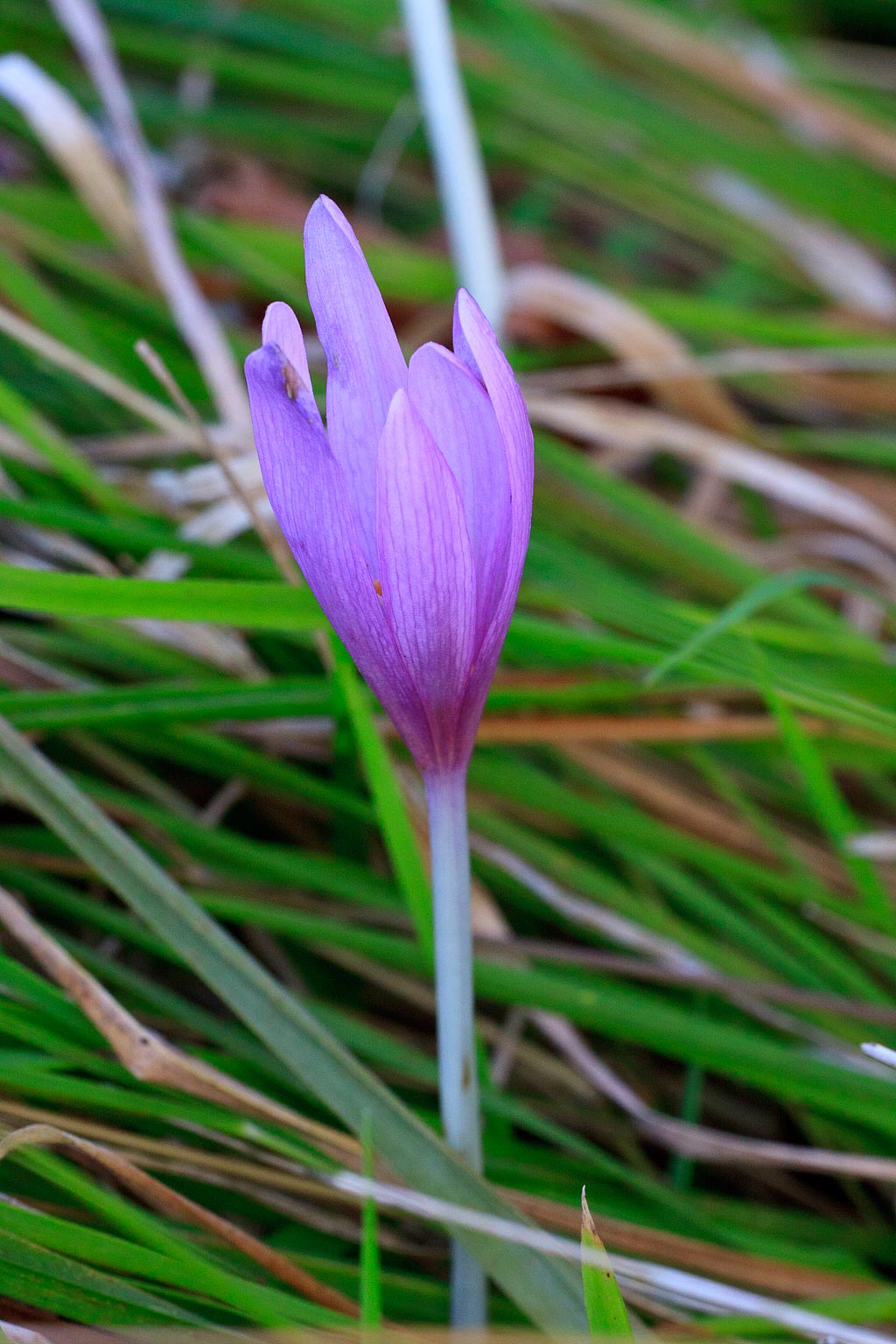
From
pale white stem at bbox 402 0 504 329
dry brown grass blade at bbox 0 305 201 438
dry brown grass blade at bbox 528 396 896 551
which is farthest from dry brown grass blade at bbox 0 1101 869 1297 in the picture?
pale white stem at bbox 402 0 504 329

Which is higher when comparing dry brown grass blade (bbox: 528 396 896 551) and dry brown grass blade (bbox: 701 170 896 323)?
dry brown grass blade (bbox: 701 170 896 323)

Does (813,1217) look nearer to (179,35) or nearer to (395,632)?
(395,632)

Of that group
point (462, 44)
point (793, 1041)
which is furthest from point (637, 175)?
point (793, 1041)

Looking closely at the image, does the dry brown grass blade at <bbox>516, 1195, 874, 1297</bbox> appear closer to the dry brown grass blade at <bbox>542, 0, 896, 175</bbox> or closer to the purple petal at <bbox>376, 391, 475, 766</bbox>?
the purple petal at <bbox>376, 391, 475, 766</bbox>

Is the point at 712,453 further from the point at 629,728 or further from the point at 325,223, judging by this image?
the point at 325,223

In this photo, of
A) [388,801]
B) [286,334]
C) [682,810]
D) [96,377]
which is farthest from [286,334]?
[682,810]

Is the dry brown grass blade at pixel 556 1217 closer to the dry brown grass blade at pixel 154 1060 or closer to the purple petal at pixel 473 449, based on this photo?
the dry brown grass blade at pixel 154 1060
